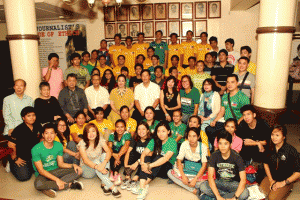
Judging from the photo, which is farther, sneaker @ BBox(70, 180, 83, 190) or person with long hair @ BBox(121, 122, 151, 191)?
person with long hair @ BBox(121, 122, 151, 191)

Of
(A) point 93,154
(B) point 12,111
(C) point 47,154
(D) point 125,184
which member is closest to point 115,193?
(D) point 125,184

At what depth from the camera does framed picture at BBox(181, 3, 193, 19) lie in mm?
7426

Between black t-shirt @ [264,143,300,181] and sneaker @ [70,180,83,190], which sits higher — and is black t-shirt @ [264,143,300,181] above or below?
above

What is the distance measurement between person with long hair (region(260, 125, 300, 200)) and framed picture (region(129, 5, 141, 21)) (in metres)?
5.91

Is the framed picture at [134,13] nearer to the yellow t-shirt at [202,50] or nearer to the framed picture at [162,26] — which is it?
the framed picture at [162,26]

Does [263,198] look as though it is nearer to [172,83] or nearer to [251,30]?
[172,83]

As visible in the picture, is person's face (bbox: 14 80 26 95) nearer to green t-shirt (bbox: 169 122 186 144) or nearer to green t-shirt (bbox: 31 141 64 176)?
green t-shirt (bbox: 31 141 64 176)

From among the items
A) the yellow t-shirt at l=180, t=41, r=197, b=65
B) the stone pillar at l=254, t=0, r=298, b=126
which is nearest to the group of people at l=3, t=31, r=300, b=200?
the stone pillar at l=254, t=0, r=298, b=126

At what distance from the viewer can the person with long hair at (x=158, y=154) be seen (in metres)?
3.43

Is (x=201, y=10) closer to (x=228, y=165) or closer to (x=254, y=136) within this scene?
(x=254, y=136)

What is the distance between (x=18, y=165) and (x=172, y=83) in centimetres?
288

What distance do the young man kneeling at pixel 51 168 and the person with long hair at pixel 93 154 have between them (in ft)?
0.51

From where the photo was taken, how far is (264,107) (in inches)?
145

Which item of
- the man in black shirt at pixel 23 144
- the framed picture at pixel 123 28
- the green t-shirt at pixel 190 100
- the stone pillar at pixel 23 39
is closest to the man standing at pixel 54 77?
the stone pillar at pixel 23 39
